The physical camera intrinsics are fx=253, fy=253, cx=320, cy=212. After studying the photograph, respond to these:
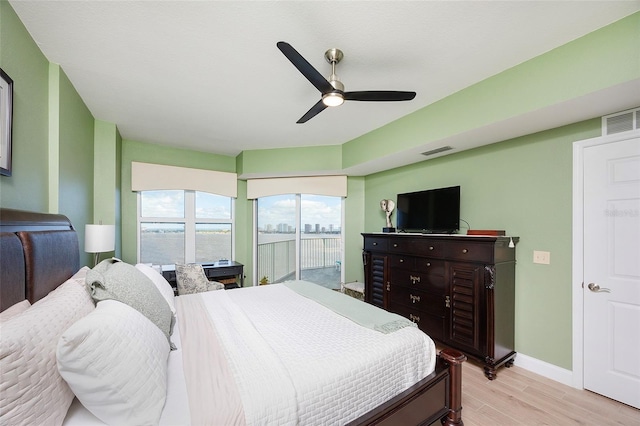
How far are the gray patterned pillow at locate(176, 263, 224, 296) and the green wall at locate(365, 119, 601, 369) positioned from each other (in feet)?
11.1

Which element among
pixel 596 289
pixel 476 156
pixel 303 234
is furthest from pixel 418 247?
pixel 303 234

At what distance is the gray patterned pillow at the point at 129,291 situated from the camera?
1.33 meters

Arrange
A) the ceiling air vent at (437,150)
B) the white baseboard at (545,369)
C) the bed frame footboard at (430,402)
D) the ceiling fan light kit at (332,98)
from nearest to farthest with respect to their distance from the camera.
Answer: the bed frame footboard at (430,402)
the ceiling fan light kit at (332,98)
the white baseboard at (545,369)
the ceiling air vent at (437,150)

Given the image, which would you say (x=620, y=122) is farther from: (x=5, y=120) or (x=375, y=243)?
(x=5, y=120)

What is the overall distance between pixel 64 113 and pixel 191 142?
1837mm

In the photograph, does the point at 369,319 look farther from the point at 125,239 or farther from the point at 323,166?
the point at 125,239

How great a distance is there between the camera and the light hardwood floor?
1.78 meters

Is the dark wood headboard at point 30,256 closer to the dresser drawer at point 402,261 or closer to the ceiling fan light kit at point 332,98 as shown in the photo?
the ceiling fan light kit at point 332,98

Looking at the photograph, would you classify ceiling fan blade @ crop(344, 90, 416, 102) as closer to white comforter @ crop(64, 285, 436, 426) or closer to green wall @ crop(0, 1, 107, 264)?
white comforter @ crop(64, 285, 436, 426)

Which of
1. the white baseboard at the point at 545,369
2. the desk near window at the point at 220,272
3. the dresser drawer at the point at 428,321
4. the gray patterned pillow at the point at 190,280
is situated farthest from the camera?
the desk near window at the point at 220,272

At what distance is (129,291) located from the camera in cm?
Result: 140

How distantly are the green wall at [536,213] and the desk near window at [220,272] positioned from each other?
3.34 metres

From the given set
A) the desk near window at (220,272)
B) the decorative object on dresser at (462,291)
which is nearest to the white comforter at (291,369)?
the decorative object on dresser at (462,291)

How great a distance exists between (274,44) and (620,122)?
2.72m
